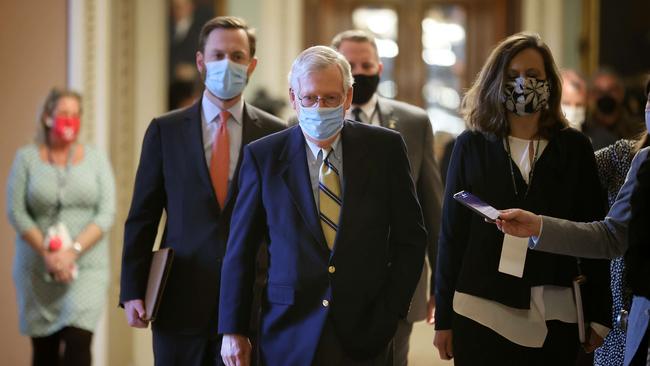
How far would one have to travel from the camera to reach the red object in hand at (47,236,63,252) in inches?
221

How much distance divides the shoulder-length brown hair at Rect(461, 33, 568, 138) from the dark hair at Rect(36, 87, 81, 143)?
3074 mm

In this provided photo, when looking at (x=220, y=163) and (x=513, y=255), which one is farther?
(x=220, y=163)

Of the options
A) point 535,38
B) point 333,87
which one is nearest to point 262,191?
point 333,87

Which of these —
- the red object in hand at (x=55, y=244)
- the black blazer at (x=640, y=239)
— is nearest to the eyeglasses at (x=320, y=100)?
the black blazer at (x=640, y=239)

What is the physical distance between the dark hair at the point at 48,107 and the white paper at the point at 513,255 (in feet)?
10.8

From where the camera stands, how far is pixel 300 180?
324cm

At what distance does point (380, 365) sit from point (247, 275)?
52cm

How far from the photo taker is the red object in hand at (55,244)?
5.60 m

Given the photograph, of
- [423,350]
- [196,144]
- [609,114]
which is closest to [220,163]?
[196,144]

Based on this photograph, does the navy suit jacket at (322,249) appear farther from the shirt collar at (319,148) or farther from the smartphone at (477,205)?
the smartphone at (477,205)

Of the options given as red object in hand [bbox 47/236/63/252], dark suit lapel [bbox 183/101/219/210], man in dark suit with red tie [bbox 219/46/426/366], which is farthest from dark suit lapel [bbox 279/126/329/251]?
red object in hand [bbox 47/236/63/252]

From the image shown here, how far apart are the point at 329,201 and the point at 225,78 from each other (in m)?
0.91

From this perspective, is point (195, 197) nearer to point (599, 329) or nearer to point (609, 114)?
point (599, 329)

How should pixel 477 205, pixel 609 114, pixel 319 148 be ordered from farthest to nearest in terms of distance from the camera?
pixel 609 114
pixel 319 148
pixel 477 205
